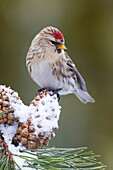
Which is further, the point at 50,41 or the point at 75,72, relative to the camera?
the point at 75,72

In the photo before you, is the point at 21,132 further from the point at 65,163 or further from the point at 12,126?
the point at 65,163

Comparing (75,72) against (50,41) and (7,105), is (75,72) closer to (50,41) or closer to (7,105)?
(50,41)

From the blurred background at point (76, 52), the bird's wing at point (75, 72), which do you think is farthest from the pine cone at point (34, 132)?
the blurred background at point (76, 52)

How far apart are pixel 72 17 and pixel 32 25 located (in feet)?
1.84

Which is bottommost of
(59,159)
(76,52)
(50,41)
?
(59,159)

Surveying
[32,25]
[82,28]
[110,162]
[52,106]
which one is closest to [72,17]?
[82,28]

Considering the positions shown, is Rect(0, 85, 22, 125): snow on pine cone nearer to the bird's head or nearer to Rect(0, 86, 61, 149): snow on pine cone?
Rect(0, 86, 61, 149): snow on pine cone

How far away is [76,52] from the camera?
13.1 feet

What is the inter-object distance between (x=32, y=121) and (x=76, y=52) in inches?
121

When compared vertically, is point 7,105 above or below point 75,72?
below

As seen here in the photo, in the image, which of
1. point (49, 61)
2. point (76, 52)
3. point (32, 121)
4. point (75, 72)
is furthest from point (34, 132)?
point (76, 52)

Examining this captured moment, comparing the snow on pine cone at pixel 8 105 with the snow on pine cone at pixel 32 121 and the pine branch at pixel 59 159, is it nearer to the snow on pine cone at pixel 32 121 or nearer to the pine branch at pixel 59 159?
the snow on pine cone at pixel 32 121

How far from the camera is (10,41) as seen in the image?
150 inches

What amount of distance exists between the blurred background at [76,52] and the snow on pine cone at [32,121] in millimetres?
2377
